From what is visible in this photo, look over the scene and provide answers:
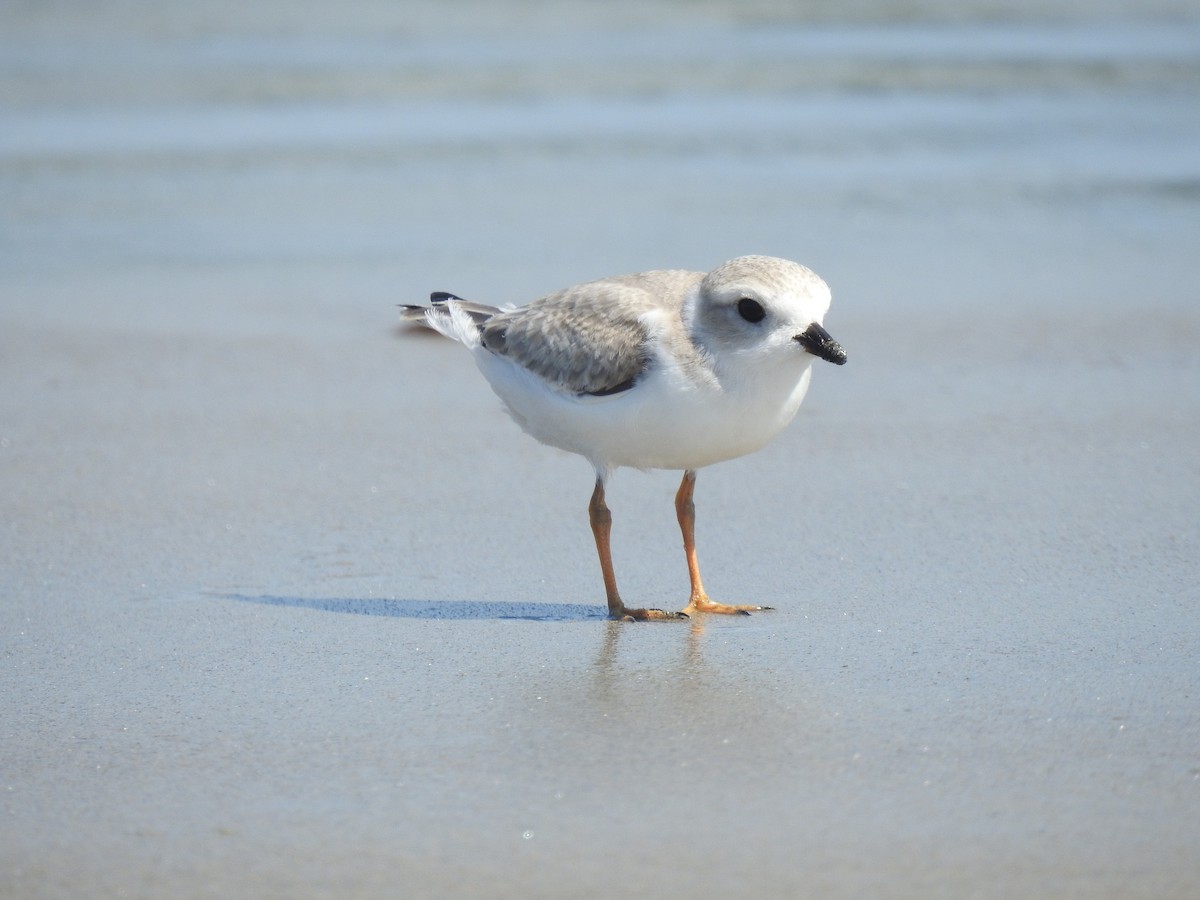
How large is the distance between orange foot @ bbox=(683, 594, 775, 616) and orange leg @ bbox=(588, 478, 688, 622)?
0.19 ft

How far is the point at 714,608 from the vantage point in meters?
4.61

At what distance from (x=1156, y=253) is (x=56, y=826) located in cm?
741

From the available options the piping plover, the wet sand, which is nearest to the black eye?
the piping plover

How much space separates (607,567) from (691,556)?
27 centimetres

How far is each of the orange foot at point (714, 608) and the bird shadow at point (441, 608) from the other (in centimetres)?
26

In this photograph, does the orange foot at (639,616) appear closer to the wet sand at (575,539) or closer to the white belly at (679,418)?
the wet sand at (575,539)

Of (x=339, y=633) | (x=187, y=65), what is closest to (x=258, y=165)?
(x=187, y=65)

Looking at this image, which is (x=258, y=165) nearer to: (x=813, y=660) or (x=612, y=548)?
(x=612, y=548)

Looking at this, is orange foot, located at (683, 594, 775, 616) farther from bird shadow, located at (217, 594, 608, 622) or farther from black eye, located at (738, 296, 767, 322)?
black eye, located at (738, 296, 767, 322)

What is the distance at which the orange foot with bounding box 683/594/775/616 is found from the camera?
4586 millimetres

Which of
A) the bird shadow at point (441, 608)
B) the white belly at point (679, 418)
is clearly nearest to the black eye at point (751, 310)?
the white belly at point (679, 418)

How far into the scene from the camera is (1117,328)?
7555 mm

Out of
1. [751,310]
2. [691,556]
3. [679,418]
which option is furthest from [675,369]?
[691,556]

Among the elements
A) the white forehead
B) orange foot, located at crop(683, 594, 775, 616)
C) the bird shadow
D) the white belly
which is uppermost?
the white forehead
